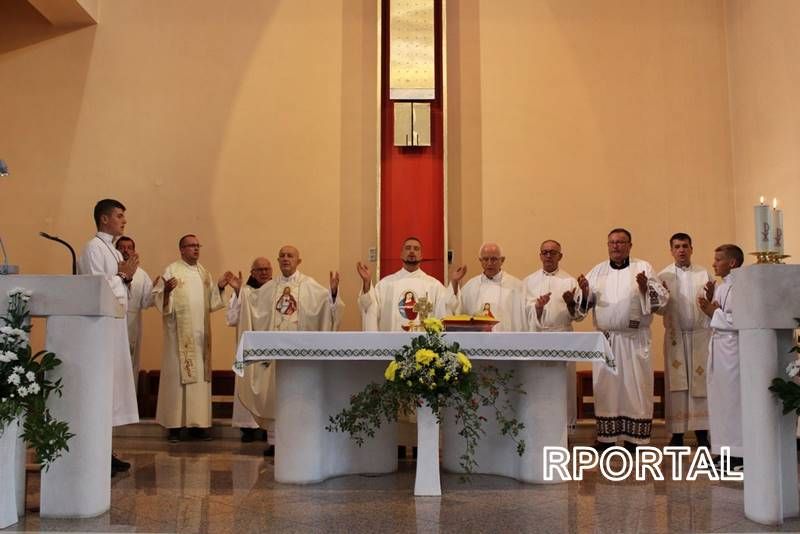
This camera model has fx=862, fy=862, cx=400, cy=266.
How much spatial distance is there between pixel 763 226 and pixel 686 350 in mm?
3095

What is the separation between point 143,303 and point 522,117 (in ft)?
14.4

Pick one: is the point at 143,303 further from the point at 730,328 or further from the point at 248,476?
the point at 730,328

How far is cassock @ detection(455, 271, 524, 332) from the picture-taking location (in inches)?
289

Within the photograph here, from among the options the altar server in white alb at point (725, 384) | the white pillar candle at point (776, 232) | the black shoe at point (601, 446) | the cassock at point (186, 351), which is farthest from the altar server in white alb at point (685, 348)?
the cassock at point (186, 351)

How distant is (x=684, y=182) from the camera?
9.23 m

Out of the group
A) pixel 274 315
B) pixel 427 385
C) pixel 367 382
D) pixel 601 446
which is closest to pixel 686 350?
pixel 601 446

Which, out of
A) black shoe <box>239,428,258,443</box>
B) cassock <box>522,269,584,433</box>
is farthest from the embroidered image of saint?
black shoe <box>239,428,258,443</box>

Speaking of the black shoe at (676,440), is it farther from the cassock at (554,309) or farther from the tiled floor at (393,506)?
the tiled floor at (393,506)

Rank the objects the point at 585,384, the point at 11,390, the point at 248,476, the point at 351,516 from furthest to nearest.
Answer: the point at 585,384 < the point at 248,476 < the point at 351,516 < the point at 11,390

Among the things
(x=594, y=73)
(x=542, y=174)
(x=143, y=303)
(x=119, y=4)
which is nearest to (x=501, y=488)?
(x=143, y=303)

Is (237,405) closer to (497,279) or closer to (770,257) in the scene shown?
(497,279)

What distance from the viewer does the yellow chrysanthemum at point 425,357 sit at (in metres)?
5.06

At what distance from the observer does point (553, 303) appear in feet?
24.8

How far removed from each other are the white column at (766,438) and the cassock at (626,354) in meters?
2.51
